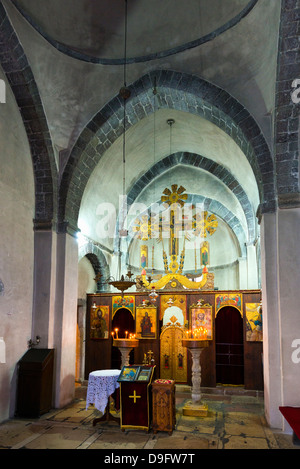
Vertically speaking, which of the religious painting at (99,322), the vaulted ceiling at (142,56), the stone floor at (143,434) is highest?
the vaulted ceiling at (142,56)

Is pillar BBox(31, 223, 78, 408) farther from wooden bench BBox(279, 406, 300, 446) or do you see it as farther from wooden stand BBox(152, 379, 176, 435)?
wooden bench BBox(279, 406, 300, 446)

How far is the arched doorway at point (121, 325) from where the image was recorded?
38.3 feet

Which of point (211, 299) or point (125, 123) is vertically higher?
point (125, 123)

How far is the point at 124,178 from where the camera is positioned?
11.9m

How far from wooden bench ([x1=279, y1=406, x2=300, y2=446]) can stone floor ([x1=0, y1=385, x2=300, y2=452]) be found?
0.49 feet

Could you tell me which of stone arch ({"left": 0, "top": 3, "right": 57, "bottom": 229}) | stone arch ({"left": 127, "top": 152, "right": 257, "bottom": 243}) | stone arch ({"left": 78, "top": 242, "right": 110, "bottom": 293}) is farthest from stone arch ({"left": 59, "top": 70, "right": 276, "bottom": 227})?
stone arch ({"left": 127, "top": 152, "right": 257, "bottom": 243})

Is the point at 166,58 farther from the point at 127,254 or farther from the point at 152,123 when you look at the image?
the point at 127,254

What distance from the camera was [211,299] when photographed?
11.0 m

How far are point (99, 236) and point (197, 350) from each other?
5456 mm

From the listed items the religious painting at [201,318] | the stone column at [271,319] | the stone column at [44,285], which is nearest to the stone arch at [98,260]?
the stone column at [44,285]

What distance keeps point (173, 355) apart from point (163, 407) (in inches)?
167

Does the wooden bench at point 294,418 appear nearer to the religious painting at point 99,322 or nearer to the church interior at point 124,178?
the church interior at point 124,178

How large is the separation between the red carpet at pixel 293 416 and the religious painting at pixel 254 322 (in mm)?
3555
